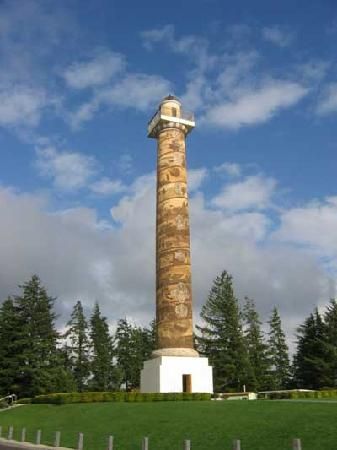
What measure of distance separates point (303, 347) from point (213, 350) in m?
9.02

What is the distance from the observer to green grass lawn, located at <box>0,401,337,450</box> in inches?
595

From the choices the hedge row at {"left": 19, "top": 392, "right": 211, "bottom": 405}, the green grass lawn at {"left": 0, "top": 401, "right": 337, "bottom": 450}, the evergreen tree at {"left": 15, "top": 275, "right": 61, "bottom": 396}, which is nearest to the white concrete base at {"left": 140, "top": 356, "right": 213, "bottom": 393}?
the hedge row at {"left": 19, "top": 392, "right": 211, "bottom": 405}

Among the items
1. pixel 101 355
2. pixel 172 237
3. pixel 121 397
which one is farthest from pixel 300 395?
pixel 101 355

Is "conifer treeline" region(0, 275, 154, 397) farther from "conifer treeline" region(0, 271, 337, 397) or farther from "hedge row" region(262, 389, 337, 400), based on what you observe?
"hedge row" region(262, 389, 337, 400)

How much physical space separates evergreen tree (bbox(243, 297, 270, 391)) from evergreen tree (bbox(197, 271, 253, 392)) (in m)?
1.49

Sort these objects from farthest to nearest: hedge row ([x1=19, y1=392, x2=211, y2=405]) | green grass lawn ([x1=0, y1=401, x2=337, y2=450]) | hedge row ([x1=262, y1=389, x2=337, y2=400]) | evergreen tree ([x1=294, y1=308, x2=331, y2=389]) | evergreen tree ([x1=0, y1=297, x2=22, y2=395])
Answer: evergreen tree ([x1=294, y1=308, x2=331, y2=389])
evergreen tree ([x1=0, y1=297, x2=22, y2=395])
hedge row ([x1=262, y1=389, x2=337, y2=400])
hedge row ([x1=19, y1=392, x2=211, y2=405])
green grass lawn ([x1=0, y1=401, x2=337, y2=450])

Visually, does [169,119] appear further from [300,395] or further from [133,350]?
[133,350]

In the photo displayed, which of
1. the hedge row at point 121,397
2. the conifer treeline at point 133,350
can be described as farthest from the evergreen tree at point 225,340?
the hedge row at point 121,397

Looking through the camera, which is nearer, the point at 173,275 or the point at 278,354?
the point at 173,275

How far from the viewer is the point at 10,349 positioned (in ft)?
149

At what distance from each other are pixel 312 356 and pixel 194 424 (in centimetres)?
3510

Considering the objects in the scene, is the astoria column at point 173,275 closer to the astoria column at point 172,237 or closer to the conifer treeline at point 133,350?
the astoria column at point 172,237

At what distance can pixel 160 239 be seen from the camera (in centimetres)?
3506

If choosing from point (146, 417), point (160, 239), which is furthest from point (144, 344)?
point (146, 417)
